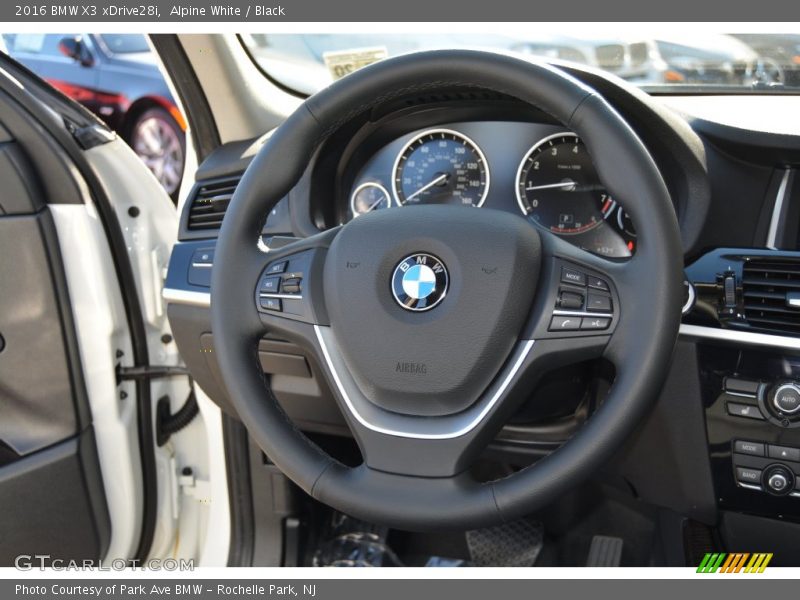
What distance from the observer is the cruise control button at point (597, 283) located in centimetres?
107

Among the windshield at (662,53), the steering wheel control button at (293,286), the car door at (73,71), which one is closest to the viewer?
the steering wheel control button at (293,286)

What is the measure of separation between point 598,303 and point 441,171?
51 centimetres

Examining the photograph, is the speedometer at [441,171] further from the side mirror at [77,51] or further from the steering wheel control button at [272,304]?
the side mirror at [77,51]

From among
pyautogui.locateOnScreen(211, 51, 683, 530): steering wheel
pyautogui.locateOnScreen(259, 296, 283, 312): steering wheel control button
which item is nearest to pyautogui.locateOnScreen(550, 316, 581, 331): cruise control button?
pyautogui.locateOnScreen(211, 51, 683, 530): steering wheel

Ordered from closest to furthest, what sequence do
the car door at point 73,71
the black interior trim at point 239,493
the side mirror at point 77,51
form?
the black interior trim at point 239,493 → the car door at point 73,71 → the side mirror at point 77,51

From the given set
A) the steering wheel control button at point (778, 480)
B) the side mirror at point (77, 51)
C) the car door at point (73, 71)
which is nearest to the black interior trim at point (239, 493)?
the steering wheel control button at point (778, 480)

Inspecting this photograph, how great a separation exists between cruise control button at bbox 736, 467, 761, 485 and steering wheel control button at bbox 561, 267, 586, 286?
1.55ft

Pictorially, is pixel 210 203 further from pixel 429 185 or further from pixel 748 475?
pixel 748 475

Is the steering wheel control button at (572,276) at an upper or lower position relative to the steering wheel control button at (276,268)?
upper

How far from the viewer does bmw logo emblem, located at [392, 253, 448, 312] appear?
1.13 m

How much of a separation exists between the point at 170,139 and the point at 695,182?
3.16m

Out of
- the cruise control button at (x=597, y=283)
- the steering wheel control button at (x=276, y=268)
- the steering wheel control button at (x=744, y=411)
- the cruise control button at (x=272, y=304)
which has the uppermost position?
the cruise control button at (x=597, y=283)

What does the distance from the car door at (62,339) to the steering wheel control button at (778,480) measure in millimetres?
1255

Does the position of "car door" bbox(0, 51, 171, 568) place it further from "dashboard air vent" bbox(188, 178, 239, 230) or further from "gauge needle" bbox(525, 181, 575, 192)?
"gauge needle" bbox(525, 181, 575, 192)
